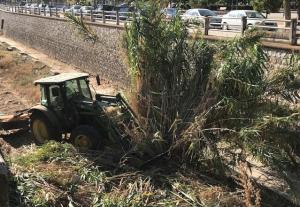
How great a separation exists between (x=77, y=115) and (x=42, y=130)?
1.30 m

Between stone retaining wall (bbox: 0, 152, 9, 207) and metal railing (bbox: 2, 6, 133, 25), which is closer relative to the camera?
stone retaining wall (bbox: 0, 152, 9, 207)

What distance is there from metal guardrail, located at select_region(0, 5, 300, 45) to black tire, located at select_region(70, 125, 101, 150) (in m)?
3.06

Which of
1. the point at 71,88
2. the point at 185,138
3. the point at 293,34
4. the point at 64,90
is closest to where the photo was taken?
the point at 185,138

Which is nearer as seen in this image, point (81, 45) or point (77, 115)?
point (77, 115)

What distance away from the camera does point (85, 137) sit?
12.4 metres

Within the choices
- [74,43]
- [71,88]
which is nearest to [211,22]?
[71,88]

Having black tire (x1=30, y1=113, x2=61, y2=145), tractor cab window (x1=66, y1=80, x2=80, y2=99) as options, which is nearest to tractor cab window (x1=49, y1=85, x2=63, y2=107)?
tractor cab window (x1=66, y1=80, x2=80, y2=99)

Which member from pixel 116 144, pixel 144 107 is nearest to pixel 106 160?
pixel 116 144

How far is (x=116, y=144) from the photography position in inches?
471

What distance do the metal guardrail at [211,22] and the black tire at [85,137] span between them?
3.06 metres

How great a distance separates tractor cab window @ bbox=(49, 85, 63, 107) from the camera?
13438mm

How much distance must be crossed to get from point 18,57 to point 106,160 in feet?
101

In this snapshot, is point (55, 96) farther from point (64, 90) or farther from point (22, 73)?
point (22, 73)

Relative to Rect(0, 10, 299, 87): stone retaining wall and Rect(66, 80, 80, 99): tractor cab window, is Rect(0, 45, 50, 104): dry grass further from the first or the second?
Rect(66, 80, 80, 99): tractor cab window
